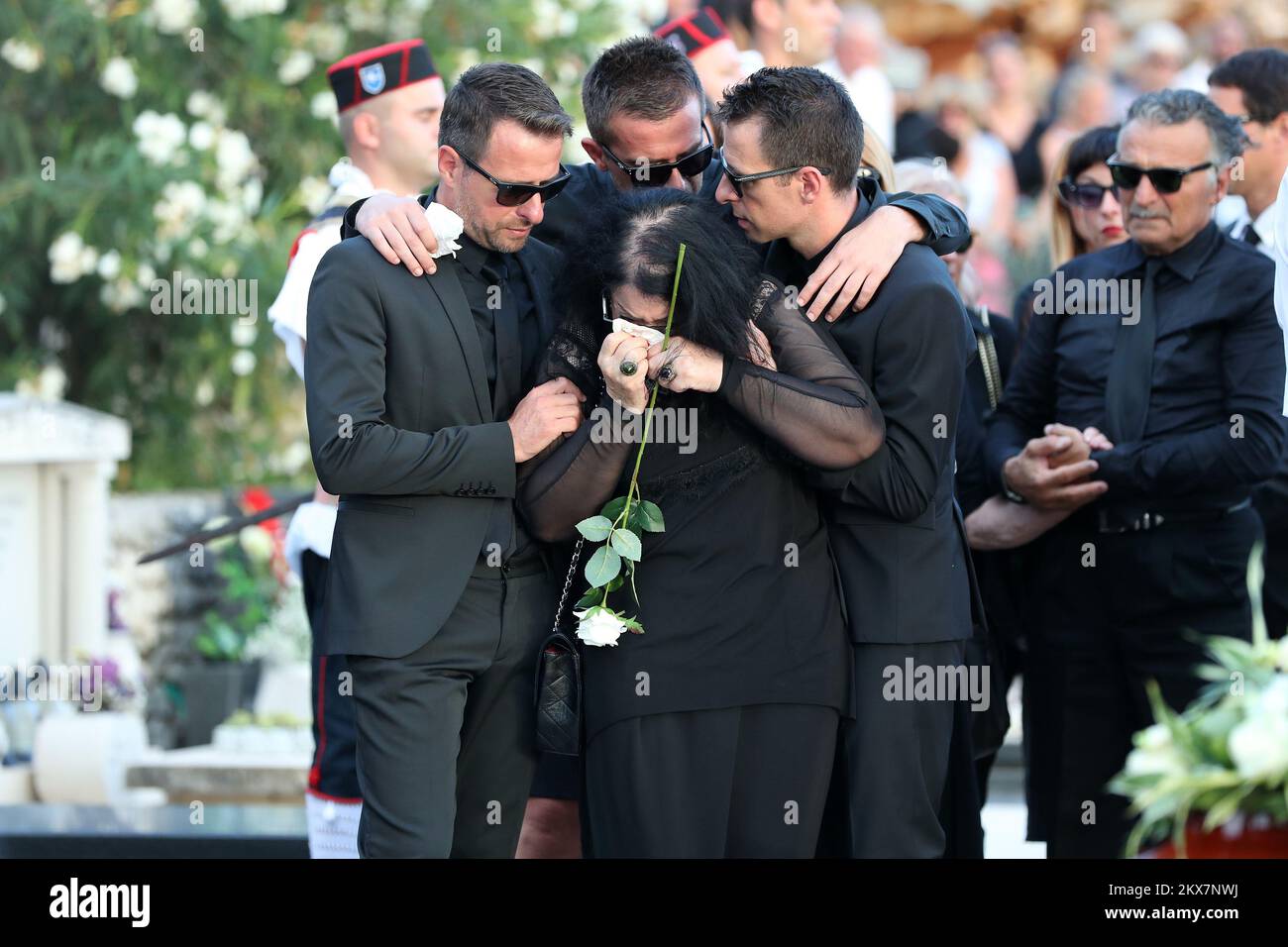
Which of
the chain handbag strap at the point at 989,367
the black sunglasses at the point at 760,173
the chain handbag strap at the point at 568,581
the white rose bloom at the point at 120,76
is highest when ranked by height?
the white rose bloom at the point at 120,76

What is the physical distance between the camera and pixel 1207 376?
465 cm

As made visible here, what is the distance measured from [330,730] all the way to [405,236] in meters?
1.62

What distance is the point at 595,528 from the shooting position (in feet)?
11.9

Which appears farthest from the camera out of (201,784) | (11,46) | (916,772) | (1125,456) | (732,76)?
(11,46)

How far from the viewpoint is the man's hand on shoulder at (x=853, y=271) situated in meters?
3.77

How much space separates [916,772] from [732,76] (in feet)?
9.33

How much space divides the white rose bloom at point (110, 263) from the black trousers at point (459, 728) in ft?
17.5

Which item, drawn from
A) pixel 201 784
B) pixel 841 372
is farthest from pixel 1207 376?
pixel 201 784

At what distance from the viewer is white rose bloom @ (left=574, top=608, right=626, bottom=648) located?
3.57m

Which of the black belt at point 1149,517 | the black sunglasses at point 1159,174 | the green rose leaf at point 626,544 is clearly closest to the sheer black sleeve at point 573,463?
the green rose leaf at point 626,544

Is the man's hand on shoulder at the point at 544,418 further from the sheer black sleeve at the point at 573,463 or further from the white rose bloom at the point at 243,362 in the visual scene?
the white rose bloom at the point at 243,362

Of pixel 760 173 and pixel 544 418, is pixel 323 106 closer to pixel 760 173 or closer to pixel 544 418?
pixel 760 173

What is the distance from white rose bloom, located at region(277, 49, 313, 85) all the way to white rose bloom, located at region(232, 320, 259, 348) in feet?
4.25
